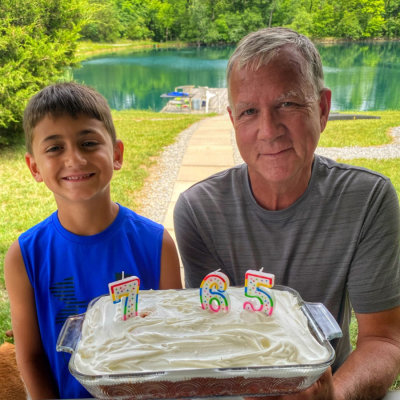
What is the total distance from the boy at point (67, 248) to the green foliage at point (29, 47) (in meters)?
4.58

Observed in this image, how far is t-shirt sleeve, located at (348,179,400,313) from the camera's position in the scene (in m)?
1.12

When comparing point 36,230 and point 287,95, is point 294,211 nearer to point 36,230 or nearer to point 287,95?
point 287,95

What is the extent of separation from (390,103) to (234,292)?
1560 cm

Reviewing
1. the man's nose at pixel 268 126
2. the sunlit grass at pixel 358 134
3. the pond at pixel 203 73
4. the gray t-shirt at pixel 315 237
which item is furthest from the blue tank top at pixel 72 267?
the pond at pixel 203 73

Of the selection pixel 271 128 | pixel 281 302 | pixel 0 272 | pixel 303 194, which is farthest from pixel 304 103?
pixel 0 272

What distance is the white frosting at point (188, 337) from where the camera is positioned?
71 cm

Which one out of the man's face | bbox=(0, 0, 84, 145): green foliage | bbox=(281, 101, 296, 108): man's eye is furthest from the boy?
bbox=(0, 0, 84, 145): green foliage

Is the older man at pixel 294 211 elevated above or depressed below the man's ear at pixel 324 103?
below

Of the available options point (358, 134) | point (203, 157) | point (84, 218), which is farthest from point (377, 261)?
point (358, 134)

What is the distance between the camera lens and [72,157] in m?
1.13

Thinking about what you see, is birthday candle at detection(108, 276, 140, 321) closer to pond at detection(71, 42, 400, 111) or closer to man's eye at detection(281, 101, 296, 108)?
man's eye at detection(281, 101, 296, 108)

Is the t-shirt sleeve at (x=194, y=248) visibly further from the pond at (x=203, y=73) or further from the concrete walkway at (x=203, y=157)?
the pond at (x=203, y=73)

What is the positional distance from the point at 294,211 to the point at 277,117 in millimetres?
287

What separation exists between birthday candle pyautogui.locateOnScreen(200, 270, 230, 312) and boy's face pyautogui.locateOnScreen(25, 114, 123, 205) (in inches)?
19.4
